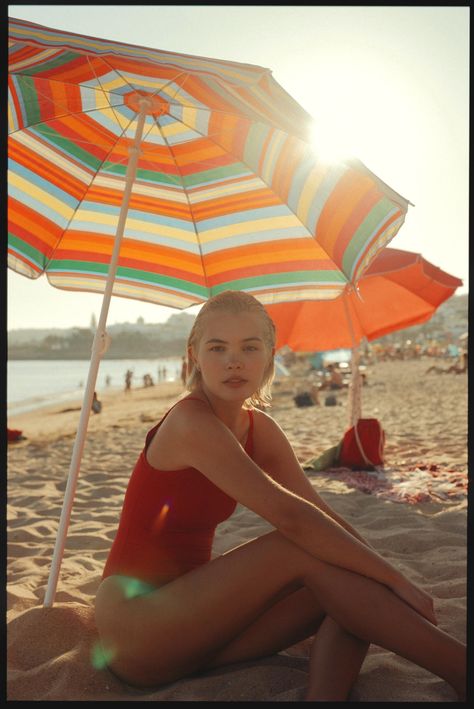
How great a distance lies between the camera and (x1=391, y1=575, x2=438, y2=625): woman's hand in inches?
67.6

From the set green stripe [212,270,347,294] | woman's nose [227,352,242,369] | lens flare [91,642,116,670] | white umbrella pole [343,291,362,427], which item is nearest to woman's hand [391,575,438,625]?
woman's nose [227,352,242,369]

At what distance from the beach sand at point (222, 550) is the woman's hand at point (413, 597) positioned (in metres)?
0.29

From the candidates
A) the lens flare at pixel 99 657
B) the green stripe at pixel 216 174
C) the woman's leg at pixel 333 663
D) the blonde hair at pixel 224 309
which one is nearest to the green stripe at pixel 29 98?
the green stripe at pixel 216 174

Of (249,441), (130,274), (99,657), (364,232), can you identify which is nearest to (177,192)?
(130,274)

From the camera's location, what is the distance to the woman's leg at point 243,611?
1682 mm

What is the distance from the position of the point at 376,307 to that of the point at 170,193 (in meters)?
4.21

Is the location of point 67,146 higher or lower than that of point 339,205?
higher

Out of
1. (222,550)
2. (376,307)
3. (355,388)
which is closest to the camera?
(222,550)

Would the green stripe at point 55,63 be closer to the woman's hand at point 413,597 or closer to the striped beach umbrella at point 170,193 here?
the striped beach umbrella at point 170,193

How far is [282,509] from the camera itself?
177 centimetres

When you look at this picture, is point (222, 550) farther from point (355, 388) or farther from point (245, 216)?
point (355, 388)

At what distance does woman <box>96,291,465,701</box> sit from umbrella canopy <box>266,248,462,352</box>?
4.03m

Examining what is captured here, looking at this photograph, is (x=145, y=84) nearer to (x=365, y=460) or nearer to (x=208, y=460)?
(x=208, y=460)

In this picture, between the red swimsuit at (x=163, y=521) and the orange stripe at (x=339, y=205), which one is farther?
the orange stripe at (x=339, y=205)
